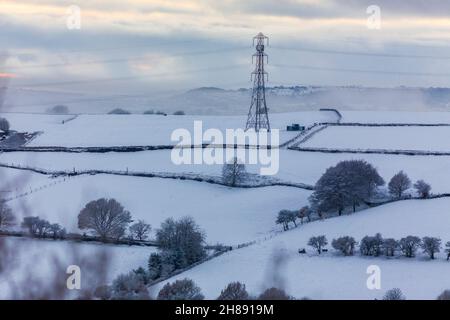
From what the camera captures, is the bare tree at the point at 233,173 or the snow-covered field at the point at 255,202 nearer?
the snow-covered field at the point at 255,202

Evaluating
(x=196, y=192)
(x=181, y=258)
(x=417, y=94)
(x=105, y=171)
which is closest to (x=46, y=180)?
(x=105, y=171)

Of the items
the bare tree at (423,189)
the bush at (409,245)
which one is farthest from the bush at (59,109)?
the bush at (409,245)

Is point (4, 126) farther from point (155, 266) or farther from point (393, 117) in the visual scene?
point (155, 266)

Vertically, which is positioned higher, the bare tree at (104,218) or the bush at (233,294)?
the bare tree at (104,218)

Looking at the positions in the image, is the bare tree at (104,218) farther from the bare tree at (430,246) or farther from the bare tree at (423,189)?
the bare tree at (423,189)

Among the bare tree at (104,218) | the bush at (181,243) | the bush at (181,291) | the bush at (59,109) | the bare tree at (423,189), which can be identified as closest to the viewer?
the bush at (181,291)

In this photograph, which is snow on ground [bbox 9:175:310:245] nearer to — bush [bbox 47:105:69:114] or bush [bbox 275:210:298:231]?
bush [bbox 275:210:298:231]
